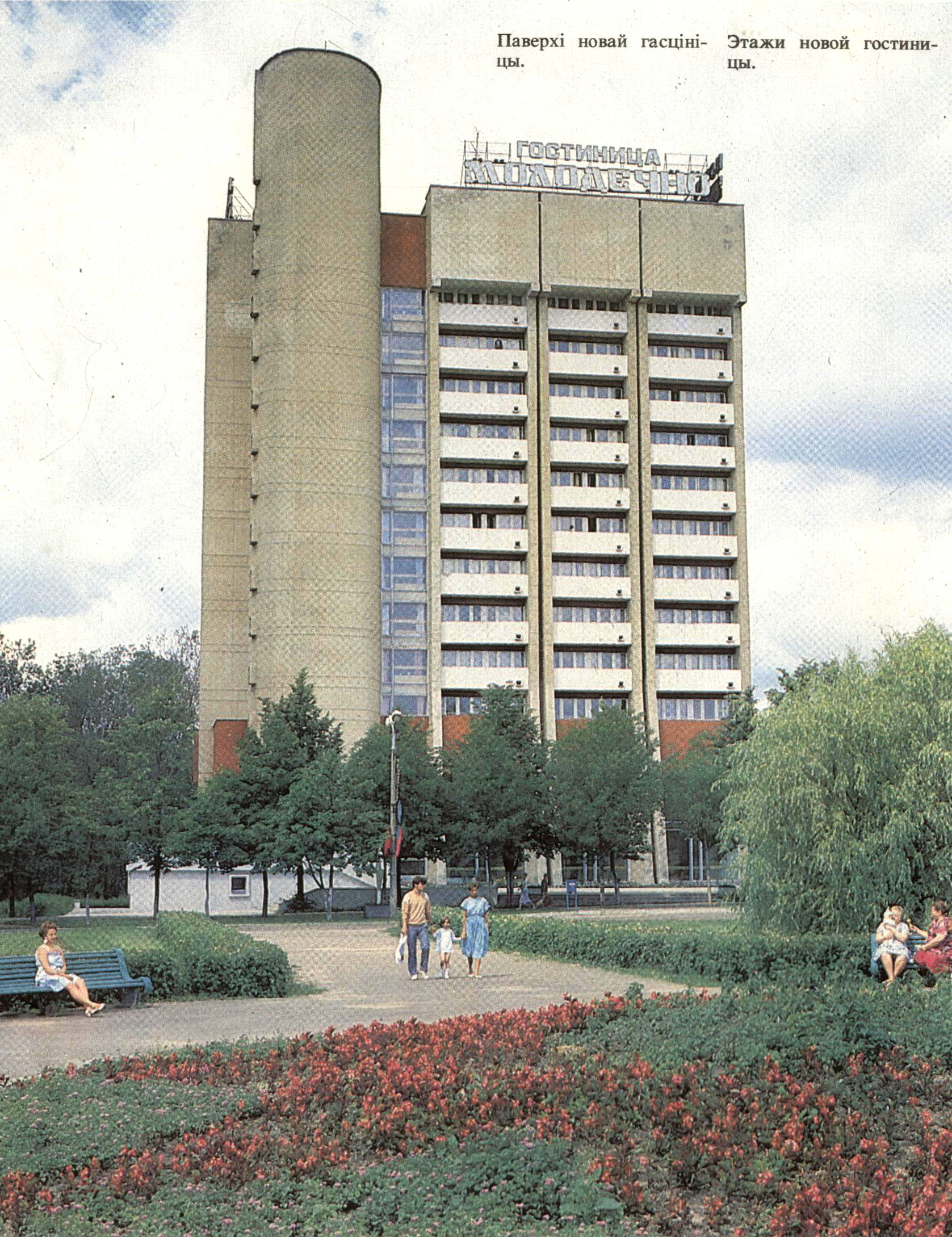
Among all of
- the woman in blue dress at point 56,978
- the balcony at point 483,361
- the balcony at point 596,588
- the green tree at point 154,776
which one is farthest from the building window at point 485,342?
the woman in blue dress at point 56,978

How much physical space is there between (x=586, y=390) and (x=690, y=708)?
2179cm

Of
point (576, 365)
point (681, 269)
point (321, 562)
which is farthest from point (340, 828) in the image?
point (681, 269)

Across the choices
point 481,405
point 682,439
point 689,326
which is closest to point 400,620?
point 481,405

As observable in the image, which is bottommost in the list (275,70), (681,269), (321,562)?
(321,562)

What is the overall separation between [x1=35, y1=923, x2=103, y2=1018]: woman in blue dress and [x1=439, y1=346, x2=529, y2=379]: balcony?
2816 inches

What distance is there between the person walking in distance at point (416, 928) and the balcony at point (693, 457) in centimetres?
6755

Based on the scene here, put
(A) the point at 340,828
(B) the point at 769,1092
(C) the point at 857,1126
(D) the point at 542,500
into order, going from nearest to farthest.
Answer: (C) the point at 857,1126, (B) the point at 769,1092, (A) the point at 340,828, (D) the point at 542,500

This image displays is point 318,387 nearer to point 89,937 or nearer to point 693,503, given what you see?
point 693,503

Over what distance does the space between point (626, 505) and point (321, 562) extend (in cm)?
1992

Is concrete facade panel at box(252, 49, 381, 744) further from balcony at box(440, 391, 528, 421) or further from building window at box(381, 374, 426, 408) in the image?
balcony at box(440, 391, 528, 421)

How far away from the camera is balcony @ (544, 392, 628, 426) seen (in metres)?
88.6

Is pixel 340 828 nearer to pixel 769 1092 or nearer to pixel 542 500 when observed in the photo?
pixel 542 500

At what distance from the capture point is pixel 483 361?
290 ft

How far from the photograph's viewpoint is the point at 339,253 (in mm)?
84438
